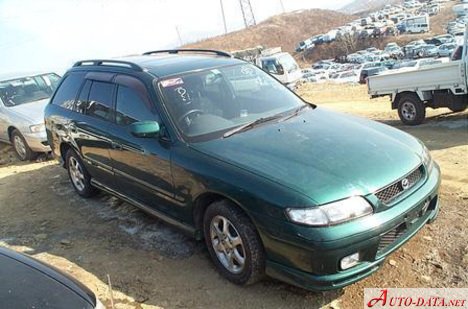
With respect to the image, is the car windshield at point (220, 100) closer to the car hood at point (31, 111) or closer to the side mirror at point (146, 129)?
the side mirror at point (146, 129)

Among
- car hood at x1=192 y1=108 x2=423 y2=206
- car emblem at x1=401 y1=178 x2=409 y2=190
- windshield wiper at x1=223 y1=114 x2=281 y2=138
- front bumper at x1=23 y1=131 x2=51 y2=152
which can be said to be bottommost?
front bumper at x1=23 y1=131 x2=51 y2=152

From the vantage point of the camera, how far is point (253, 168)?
3.43 meters

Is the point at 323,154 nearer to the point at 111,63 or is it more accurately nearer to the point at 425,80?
the point at 111,63

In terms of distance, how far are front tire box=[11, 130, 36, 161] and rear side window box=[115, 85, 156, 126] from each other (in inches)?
207

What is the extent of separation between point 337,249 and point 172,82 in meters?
2.27

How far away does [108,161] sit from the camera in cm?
504

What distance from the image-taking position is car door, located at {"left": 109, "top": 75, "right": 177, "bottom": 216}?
13.7 ft

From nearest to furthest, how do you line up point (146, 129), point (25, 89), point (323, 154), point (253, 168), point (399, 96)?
point (253, 168)
point (323, 154)
point (146, 129)
point (25, 89)
point (399, 96)

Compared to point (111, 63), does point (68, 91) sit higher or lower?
lower

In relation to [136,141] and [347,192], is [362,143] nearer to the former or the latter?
[347,192]

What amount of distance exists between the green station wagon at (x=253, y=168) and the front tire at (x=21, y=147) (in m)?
4.40

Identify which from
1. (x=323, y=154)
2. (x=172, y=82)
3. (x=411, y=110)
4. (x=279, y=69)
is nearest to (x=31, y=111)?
(x=172, y=82)

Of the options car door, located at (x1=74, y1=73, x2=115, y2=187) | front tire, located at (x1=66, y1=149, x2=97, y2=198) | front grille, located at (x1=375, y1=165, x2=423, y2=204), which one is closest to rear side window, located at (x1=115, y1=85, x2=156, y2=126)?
car door, located at (x1=74, y1=73, x2=115, y2=187)

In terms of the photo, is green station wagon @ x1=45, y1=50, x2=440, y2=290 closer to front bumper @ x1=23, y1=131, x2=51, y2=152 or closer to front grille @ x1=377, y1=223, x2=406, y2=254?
front grille @ x1=377, y1=223, x2=406, y2=254
